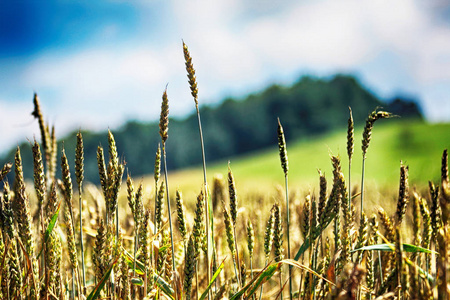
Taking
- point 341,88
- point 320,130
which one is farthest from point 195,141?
point 341,88

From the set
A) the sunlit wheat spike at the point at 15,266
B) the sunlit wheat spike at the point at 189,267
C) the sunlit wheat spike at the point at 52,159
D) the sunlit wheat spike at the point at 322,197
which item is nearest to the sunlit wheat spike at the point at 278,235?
the sunlit wheat spike at the point at 322,197

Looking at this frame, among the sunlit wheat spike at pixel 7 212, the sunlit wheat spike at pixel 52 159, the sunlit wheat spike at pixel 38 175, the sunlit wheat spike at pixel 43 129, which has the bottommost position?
the sunlit wheat spike at pixel 7 212

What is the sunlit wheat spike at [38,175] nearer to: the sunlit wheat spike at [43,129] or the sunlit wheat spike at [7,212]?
the sunlit wheat spike at [7,212]

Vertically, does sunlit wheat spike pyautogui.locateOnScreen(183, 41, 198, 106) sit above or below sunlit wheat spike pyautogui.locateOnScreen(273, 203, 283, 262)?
above

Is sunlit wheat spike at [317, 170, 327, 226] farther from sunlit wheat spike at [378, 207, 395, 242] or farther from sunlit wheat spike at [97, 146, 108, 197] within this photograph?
sunlit wheat spike at [97, 146, 108, 197]

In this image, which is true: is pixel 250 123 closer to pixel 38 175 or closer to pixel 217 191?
pixel 217 191

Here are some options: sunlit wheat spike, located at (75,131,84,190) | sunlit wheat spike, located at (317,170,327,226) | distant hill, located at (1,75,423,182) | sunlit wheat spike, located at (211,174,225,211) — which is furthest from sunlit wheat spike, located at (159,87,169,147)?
distant hill, located at (1,75,423,182)

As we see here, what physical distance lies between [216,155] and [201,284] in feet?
247

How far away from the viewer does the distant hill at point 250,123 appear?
75.9m

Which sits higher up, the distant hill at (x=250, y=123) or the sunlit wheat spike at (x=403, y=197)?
the distant hill at (x=250, y=123)

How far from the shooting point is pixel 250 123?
266 feet

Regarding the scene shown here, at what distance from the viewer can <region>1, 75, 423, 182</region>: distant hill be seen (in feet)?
249

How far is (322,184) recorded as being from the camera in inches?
53.8

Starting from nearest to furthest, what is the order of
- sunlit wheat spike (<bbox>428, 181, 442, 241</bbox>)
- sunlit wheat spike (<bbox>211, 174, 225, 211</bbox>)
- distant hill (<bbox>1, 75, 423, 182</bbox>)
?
sunlit wheat spike (<bbox>428, 181, 442, 241</bbox>) → sunlit wheat spike (<bbox>211, 174, 225, 211</bbox>) → distant hill (<bbox>1, 75, 423, 182</bbox>)
